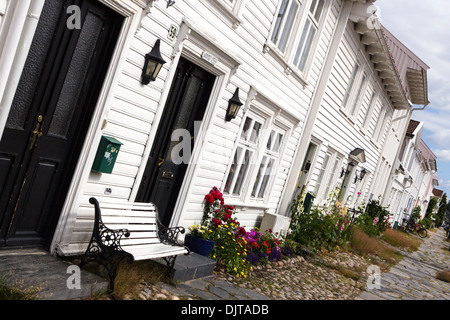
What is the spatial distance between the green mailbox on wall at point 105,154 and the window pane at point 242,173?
12.5 ft

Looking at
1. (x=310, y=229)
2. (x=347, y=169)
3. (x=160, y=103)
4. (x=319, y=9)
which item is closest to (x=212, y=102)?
(x=160, y=103)

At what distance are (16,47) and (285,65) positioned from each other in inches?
229

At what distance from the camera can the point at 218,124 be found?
22.5 ft

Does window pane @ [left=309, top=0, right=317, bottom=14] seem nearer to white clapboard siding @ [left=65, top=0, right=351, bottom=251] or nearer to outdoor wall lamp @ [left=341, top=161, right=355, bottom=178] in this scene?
white clapboard siding @ [left=65, top=0, right=351, bottom=251]

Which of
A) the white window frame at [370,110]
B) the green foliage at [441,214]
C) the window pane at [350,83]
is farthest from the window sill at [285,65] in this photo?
the green foliage at [441,214]

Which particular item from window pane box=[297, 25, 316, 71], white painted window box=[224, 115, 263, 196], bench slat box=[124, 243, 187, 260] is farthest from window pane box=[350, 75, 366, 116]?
bench slat box=[124, 243, 187, 260]

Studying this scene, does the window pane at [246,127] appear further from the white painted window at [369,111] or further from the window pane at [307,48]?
the white painted window at [369,111]

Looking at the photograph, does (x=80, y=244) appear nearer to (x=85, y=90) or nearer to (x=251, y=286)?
(x=85, y=90)

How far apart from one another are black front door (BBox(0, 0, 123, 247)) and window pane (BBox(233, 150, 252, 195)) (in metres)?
4.10

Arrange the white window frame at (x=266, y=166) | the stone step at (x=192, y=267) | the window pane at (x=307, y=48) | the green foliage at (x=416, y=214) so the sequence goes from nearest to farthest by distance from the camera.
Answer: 1. the stone step at (x=192, y=267)
2. the white window frame at (x=266, y=166)
3. the window pane at (x=307, y=48)
4. the green foliage at (x=416, y=214)

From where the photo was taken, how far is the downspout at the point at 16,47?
3.49 metres

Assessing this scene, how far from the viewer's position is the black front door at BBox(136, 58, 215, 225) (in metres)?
5.96

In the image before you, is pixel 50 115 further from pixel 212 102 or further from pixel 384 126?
pixel 384 126
